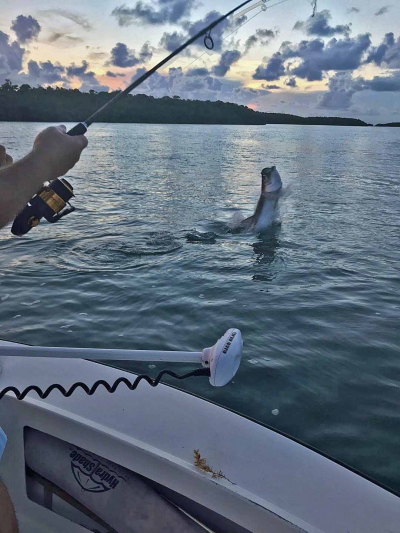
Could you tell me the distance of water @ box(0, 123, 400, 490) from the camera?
15.0ft

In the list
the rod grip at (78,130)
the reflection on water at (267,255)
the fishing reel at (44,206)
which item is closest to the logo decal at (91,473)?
the fishing reel at (44,206)

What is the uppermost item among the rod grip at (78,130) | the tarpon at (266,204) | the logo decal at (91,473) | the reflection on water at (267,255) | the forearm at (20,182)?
the rod grip at (78,130)

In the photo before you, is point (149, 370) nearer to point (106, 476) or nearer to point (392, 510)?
point (106, 476)

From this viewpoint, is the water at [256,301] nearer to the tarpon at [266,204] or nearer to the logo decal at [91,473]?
the tarpon at [266,204]

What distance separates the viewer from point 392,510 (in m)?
2.35

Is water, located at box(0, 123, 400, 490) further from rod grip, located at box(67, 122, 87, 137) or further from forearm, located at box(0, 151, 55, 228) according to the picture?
forearm, located at box(0, 151, 55, 228)

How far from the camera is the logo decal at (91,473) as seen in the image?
8.72 ft

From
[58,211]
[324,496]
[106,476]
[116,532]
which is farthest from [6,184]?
[324,496]

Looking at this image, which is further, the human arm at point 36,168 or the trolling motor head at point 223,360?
the trolling motor head at point 223,360

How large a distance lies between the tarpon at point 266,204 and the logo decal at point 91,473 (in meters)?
9.55

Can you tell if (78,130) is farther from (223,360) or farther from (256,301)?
(256,301)

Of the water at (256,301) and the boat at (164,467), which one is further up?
the boat at (164,467)

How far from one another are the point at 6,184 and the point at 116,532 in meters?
1.89

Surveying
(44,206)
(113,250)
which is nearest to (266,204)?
(113,250)
